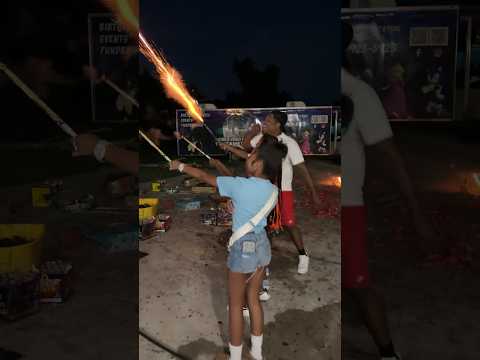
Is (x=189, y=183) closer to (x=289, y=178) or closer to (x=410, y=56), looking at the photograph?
(x=289, y=178)

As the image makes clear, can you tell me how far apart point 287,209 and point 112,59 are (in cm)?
907

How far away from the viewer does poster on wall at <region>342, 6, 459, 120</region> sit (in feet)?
19.3

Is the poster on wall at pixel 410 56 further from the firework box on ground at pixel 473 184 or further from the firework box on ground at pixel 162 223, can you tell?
the firework box on ground at pixel 162 223

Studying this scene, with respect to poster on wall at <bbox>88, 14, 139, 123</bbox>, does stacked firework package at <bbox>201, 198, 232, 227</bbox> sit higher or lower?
lower

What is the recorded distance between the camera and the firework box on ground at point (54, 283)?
4.73 metres

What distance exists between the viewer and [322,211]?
8.48 m

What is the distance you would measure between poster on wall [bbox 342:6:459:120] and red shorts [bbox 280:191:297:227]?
1.75m

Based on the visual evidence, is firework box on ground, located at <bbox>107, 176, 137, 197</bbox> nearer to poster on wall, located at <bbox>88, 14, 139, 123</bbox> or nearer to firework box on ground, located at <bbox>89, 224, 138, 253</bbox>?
firework box on ground, located at <bbox>89, 224, 138, 253</bbox>

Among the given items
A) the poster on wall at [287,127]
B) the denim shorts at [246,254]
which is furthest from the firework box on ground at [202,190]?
Answer: the denim shorts at [246,254]

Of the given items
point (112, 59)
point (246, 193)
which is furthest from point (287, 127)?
point (246, 193)

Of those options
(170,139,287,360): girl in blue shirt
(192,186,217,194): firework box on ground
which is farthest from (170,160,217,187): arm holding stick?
(192,186,217,194): firework box on ground

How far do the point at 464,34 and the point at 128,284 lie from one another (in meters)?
5.65

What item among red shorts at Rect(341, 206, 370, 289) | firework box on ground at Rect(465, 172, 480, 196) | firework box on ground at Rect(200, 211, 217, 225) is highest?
red shorts at Rect(341, 206, 370, 289)

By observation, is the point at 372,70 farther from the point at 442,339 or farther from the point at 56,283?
the point at 56,283
